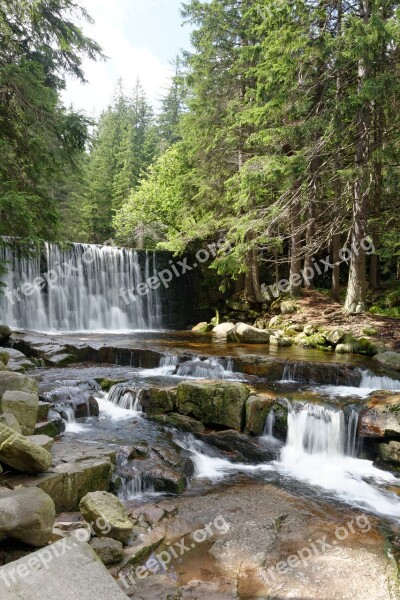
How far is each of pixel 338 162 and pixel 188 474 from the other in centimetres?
1091

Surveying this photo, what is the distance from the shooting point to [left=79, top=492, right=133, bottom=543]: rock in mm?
3951

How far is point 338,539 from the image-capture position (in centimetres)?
452

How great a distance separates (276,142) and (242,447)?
1186cm

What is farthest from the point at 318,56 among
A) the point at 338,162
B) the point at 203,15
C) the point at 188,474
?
the point at 188,474

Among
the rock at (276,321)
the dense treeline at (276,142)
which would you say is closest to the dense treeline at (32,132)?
the dense treeline at (276,142)

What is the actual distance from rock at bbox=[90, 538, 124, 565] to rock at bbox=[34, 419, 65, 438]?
2578 millimetres

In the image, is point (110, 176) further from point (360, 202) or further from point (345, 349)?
point (345, 349)

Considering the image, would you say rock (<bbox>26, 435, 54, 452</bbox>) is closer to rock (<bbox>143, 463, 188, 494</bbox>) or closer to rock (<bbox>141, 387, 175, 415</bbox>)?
rock (<bbox>143, 463, 188, 494</bbox>)

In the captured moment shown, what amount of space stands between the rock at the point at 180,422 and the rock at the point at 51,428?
1660mm

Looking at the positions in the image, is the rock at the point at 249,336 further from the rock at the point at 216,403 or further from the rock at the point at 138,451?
the rock at the point at 138,451

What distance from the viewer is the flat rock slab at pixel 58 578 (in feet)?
8.63

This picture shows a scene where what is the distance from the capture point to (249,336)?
13.5 meters

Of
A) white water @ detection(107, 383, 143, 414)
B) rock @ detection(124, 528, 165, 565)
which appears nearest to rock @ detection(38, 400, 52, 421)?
white water @ detection(107, 383, 143, 414)

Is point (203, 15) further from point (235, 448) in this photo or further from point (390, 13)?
point (235, 448)
